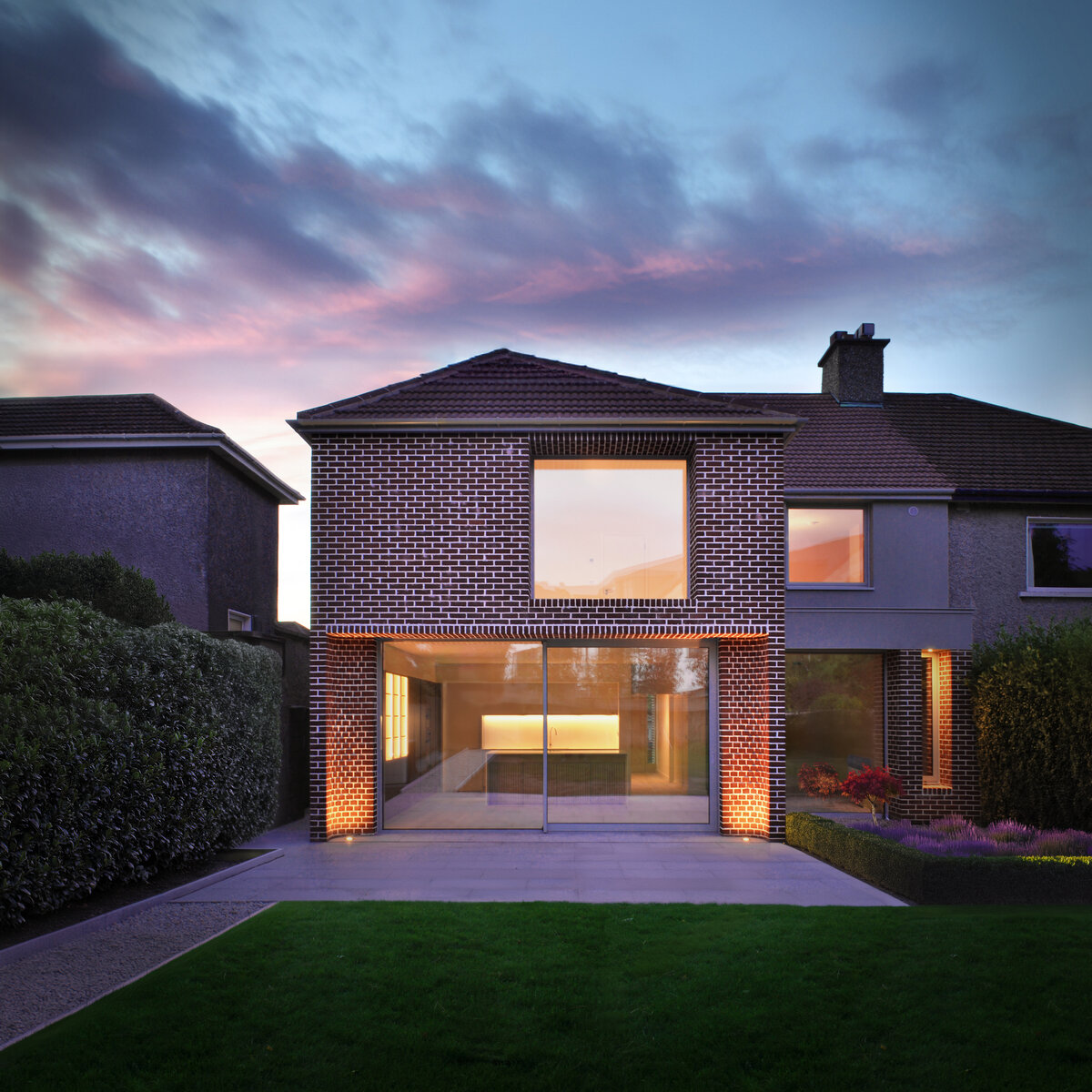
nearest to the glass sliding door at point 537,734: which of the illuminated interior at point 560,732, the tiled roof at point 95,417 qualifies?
the illuminated interior at point 560,732

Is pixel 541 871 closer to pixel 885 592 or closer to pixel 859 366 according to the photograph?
pixel 885 592

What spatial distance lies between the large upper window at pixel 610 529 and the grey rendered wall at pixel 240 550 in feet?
20.7

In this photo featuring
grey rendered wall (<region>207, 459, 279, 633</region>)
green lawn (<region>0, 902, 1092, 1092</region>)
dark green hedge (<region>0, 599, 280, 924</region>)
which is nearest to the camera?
green lawn (<region>0, 902, 1092, 1092</region>)

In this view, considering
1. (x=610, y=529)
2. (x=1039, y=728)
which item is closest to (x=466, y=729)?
(x=610, y=529)

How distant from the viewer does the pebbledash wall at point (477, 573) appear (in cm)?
1166

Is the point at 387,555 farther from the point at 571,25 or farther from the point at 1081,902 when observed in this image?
the point at 1081,902

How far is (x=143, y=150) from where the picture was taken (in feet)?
38.0

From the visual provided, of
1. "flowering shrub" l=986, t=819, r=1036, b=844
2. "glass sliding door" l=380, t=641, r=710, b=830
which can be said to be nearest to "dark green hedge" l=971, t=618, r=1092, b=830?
"flowering shrub" l=986, t=819, r=1036, b=844

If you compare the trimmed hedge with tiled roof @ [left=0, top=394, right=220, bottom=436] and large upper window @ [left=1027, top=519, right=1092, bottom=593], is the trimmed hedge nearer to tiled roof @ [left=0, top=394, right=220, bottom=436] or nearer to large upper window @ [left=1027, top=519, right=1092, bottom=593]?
large upper window @ [left=1027, top=519, right=1092, bottom=593]

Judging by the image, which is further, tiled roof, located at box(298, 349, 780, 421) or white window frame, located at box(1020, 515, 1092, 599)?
A: white window frame, located at box(1020, 515, 1092, 599)

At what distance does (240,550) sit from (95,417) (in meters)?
3.59

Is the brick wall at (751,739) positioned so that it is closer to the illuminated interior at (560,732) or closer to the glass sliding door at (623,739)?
the glass sliding door at (623,739)

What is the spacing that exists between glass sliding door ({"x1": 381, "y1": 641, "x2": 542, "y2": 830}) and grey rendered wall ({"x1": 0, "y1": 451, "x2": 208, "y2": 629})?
174 inches

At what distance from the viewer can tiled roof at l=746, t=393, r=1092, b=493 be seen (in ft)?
48.5
